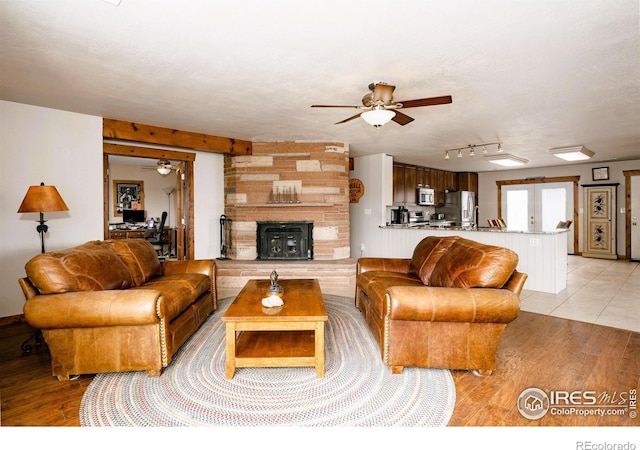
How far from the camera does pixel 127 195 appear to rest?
339 inches

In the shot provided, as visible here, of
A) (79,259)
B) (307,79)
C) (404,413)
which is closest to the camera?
(404,413)

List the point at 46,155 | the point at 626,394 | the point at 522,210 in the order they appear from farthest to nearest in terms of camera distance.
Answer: the point at 522,210 < the point at 46,155 < the point at 626,394

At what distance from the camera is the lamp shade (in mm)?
2959

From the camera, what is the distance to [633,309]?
375cm

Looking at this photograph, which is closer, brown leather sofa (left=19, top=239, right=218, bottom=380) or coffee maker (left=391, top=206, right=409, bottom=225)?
brown leather sofa (left=19, top=239, right=218, bottom=380)

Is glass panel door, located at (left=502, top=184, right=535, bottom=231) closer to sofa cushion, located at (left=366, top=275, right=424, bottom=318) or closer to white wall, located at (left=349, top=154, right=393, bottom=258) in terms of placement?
white wall, located at (left=349, top=154, right=393, bottom=258)

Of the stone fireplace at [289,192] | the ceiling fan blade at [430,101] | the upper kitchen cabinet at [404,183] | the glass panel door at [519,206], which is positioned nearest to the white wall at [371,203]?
the upper kitchen cabinet at [404,183]

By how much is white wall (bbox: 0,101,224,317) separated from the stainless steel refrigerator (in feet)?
26.8

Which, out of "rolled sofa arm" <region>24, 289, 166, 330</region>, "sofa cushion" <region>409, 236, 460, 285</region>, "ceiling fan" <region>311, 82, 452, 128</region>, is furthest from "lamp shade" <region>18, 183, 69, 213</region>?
"sofa cushion" <region>409, 236, 460, 285</region>

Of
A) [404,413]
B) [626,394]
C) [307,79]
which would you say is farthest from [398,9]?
[626,394]

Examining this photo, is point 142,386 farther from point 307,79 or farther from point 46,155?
point 46,155

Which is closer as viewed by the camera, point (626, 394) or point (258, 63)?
point (626, 394)

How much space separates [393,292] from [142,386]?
1.75 metres

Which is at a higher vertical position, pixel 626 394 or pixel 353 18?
pixel 353 18
